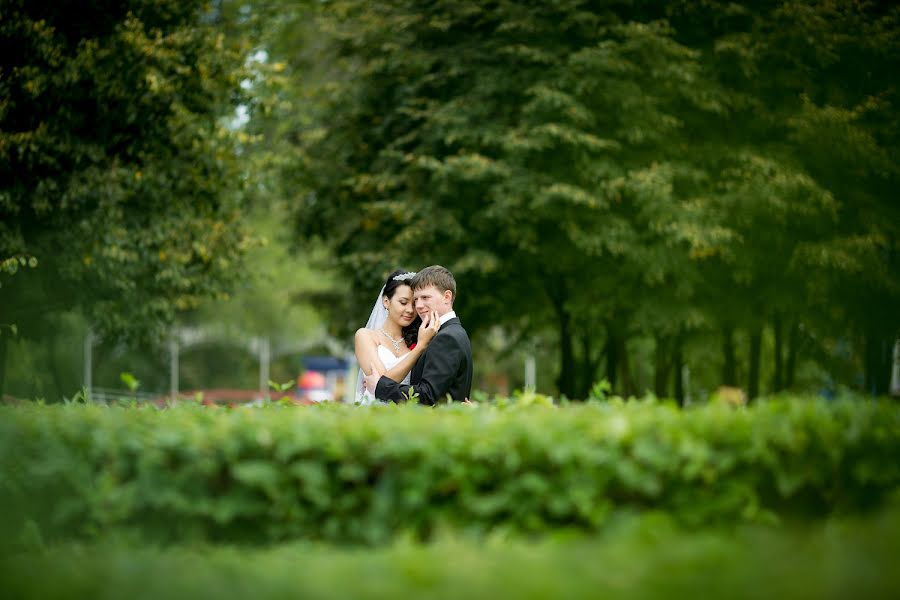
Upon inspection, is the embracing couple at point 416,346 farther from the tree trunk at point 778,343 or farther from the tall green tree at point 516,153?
the tree trunk at point 778,343

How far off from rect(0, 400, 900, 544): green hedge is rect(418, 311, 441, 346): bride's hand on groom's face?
10.8ft

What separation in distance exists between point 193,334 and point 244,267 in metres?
30.8

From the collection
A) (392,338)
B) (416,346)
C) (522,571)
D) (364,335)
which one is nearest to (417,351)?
(416,346)

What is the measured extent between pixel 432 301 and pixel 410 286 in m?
0.80

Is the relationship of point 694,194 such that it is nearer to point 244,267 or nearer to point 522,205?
point 522,205

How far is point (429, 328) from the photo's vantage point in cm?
840

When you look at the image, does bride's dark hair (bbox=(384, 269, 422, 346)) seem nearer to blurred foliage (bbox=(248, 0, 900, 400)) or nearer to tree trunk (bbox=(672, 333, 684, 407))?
blurred foliage (bbox=(248, 0, 900, 400))

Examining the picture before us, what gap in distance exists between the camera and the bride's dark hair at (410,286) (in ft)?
30.7

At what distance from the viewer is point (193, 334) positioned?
52062 mm

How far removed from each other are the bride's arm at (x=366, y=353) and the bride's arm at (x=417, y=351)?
0.31 meters

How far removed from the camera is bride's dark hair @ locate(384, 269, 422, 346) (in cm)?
934

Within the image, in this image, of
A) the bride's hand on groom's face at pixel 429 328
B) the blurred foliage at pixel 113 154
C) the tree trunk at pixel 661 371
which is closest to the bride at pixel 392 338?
the bride's hand on groom's face at pixel 429 328

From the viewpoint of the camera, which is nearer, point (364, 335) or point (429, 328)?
point (429, 328)

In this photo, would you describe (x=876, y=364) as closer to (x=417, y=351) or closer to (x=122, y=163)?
(x=417, y=351)
